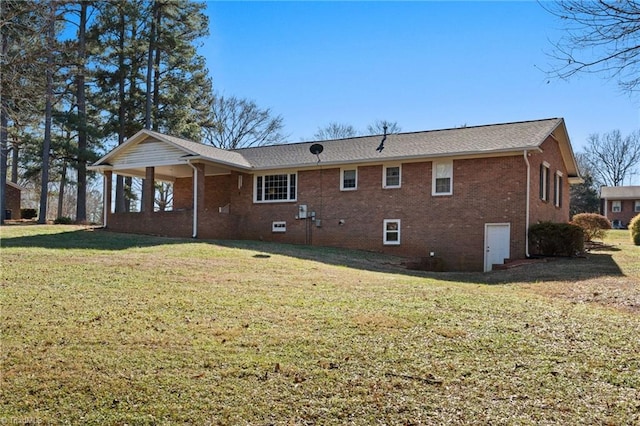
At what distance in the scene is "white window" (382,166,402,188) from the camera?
1952 cm

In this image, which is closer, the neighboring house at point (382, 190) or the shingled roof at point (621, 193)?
the neighboring house at point (382, 190)

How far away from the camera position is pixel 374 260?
16.6m

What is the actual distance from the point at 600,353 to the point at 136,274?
8248 mm

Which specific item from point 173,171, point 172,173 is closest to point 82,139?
point 172,173

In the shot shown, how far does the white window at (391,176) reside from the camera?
1952 centimetres

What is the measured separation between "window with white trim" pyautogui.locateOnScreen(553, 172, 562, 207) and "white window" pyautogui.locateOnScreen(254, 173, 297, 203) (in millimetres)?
10983

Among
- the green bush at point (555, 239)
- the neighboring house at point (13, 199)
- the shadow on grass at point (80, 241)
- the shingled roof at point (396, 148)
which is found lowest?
the shadow on grass at point (80, 241)

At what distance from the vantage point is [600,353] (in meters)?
5.84

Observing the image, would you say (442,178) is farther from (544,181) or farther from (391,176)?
(544,181)

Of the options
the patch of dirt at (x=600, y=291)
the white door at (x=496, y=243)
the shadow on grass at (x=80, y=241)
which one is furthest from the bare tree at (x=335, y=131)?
the patch of dirt at (x=600, y=291)

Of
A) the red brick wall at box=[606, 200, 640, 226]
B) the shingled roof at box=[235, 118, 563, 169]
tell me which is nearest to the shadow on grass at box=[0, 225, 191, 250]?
the shingled roof at box=[235, 118, 563, 169]

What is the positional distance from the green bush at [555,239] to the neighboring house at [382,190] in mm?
362

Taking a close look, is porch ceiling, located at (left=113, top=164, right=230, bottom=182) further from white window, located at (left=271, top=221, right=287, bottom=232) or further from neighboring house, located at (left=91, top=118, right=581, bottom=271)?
white window, located at (left=271, top=221, right=287, bottom=232)

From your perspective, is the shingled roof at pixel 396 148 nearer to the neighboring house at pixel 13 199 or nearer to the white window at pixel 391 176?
the white window at pixel 391 176
